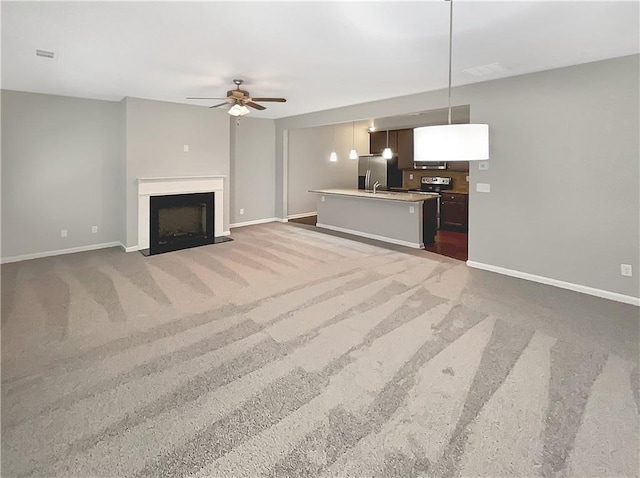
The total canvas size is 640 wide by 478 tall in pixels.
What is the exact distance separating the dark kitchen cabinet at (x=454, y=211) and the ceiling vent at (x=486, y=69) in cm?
403

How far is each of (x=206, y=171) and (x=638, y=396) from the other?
6.75 m

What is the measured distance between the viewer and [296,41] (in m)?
3.30

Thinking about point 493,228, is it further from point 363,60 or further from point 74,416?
point 74,416

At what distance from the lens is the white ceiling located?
2.65 metres

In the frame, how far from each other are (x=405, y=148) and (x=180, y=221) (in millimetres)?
5728

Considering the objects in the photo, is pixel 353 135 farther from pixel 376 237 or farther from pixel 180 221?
pixel 180 221

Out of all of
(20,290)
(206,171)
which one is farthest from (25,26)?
(206,171)

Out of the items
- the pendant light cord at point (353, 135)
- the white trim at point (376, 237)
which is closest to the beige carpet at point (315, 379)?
the white trim at point (376, 237)

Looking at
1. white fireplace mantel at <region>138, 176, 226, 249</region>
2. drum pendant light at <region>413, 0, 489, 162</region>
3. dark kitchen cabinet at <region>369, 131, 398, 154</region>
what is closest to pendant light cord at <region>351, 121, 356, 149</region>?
dark kitchen cabinet at <region>369, 131, 398, 154</region>

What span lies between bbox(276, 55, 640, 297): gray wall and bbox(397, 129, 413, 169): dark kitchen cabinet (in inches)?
151

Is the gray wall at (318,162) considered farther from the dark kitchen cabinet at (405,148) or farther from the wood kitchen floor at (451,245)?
the wood kitchen floor at (451,245)

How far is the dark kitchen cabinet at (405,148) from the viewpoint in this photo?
9.02m

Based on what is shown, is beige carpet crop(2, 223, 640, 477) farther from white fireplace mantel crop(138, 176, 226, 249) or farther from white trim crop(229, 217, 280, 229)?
white trim crop(229, 217, 280, 229)

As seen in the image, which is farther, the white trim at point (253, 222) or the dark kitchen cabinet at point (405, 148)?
the dark kitchen cabinet at point (405, 148)
